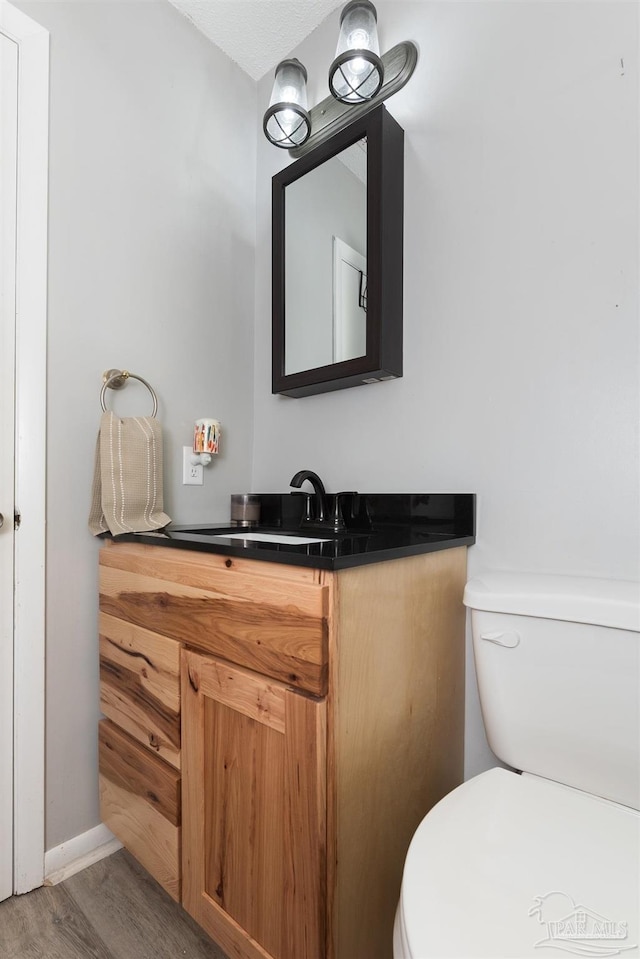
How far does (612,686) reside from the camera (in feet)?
2.61

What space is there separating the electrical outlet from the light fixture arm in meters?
0.99

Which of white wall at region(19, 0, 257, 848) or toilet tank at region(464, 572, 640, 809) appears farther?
white wall at region(19, 0, 257, 848)

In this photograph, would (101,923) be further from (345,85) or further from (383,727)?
(345,85)

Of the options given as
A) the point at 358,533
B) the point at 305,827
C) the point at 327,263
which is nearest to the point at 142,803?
the point at 305,827

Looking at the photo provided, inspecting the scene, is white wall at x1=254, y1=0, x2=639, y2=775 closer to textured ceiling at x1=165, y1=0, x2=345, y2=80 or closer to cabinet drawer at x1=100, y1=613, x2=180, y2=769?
textured ceiling at x1=165, y1=0, x2=345, y2=80

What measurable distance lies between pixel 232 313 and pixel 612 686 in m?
1.50

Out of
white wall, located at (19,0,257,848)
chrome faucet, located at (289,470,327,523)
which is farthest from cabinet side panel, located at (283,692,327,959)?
white wall, located at (19,0,257,848)

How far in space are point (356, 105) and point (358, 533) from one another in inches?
Result: 46.0

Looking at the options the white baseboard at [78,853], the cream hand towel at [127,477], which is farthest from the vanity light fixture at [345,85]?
the white baseboard at [78,853]

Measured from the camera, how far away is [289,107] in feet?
4.58

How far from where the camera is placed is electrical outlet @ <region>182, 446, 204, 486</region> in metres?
1.53

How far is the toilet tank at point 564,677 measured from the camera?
0.79m

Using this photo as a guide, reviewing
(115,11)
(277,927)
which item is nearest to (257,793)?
(277,927)

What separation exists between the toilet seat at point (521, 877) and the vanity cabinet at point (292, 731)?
0.16 meters
